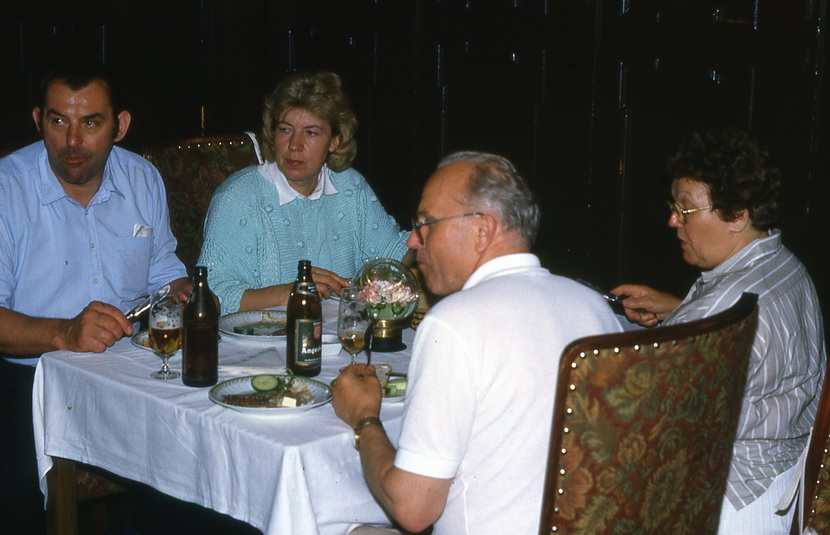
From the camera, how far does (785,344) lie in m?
1.80

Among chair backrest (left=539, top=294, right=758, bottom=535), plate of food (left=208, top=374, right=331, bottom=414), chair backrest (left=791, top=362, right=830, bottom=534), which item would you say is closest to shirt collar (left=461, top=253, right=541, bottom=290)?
chair backrest (left=539, top=294, right=758, bottom=535)

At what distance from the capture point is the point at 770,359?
1780 millimetres

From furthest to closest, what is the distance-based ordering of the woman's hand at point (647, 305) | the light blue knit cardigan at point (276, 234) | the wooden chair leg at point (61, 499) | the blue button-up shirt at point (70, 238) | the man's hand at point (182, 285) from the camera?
the light blue knit cardigan at point (276, 234) → the man's hand at point (182, 285) → the blue button-up shirt at point (70, 238) → the woman's hand at point (647, 305) → the wooden chair leg at point (61, 499)

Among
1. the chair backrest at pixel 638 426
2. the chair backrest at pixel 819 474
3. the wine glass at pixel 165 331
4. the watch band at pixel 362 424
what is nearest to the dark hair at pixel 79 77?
the wine glass at pixel 165 331

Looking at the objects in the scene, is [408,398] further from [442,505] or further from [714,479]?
[714,479]

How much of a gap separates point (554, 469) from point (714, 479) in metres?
0.33

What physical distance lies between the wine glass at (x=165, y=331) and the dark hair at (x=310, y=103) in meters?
1.23

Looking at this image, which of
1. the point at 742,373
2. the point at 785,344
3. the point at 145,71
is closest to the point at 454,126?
the point at 145,71

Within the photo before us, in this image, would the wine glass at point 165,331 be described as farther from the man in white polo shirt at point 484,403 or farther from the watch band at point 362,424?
the man in white polo shirt at point 484,403

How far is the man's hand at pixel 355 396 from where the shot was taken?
160 centimetres

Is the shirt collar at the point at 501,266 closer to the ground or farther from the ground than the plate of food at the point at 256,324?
farther from the ground

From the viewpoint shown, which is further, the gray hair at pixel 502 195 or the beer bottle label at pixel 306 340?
the beer bottle label at pixel 306 340

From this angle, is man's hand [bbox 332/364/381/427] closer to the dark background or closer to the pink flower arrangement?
the pink flower arrangement

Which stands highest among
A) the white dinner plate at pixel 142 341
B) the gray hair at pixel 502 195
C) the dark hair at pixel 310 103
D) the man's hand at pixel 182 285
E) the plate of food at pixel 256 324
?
the dark hair at pixel 310 103
